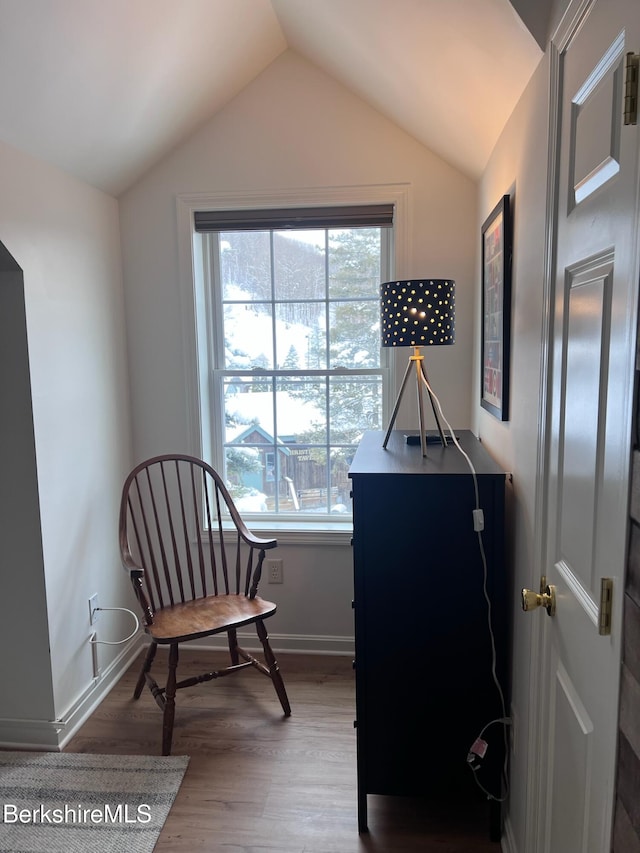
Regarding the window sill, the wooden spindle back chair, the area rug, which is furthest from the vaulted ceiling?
the area rug

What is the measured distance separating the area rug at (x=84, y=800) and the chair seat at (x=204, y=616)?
0.42m

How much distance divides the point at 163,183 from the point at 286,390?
1.05 m

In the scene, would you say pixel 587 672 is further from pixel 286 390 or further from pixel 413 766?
pixel 286 390

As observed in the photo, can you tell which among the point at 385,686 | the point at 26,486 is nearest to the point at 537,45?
the point at 385,686

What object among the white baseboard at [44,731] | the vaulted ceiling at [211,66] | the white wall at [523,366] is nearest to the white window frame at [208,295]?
the vaulted ceiling at [211,66]

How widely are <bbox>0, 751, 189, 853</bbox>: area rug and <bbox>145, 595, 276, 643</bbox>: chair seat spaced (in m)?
0.42

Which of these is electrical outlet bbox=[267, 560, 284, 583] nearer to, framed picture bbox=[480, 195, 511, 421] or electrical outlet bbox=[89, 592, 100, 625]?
electrical outlet bbox=[89, 592, 100, 625]

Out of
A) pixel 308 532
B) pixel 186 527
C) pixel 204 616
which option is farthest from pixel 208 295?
pixel 204 616

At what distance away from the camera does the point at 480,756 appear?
164 cm

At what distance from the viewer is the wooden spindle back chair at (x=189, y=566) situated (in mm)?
2135

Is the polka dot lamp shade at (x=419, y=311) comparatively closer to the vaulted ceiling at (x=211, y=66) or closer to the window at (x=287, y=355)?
the vaulted ceiling at (x=211, y=66)

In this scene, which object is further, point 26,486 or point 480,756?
point 26,486

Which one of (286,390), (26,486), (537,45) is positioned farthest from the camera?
(286,390)

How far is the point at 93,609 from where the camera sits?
2.36 m
